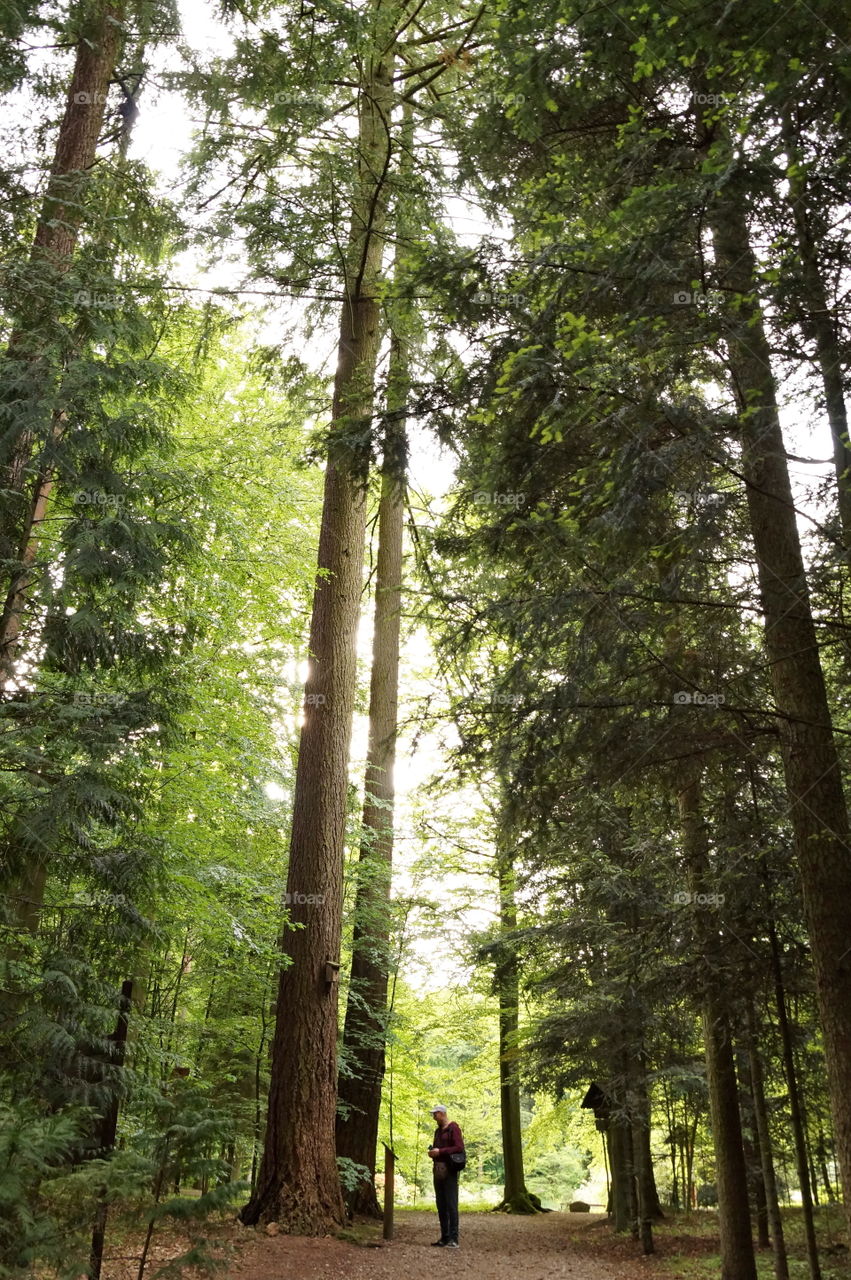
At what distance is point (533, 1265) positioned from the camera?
919 cm

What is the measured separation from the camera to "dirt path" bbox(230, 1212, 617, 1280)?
6.38 m

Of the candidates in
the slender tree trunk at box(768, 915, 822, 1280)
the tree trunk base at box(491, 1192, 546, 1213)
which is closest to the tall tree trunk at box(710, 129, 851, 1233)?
the slender tree trunk at box(768, 915, 822, 1280)

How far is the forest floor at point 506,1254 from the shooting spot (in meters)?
6.52

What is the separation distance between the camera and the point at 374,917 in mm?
11523

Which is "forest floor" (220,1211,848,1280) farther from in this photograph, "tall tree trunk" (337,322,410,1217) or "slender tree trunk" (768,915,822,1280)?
"slender tree trunk" (768,915,822,1280)

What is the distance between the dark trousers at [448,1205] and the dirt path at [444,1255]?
208mm

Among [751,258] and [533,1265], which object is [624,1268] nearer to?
[533,1265]

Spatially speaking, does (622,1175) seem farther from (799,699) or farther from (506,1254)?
(799,699)

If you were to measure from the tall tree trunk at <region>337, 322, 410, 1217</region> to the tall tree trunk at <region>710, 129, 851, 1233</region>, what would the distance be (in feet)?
12.7

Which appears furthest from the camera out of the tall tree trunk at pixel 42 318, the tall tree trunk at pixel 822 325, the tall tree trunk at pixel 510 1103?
the tall tree trunk at pixel 510 1103

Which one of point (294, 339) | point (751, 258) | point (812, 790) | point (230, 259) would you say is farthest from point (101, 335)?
point (812, 790)

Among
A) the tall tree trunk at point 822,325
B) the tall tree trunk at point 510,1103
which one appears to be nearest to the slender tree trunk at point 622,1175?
the tall tree trunk at point 510,1103

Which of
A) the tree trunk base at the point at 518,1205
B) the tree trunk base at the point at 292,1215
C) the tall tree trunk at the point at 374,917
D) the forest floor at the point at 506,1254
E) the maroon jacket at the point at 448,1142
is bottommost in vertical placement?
the tree trunk base at the point at 518,1205

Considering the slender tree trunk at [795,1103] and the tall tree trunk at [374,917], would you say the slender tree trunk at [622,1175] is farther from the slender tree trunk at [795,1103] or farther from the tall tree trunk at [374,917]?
the slender tree trunk at [795,1103]
